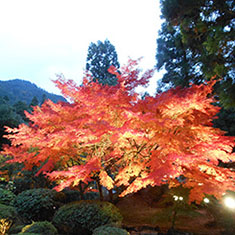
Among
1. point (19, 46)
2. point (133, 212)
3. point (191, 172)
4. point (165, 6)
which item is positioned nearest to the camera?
point (191, 172)

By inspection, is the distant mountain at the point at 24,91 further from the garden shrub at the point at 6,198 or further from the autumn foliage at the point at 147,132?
the autumn foliage at the point at 147,132

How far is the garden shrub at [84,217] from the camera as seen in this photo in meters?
4.80

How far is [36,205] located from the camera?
20.1ft

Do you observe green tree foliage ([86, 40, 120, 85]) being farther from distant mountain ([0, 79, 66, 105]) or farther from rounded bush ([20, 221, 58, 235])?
distant mountain ([0, 79, 66, 105])

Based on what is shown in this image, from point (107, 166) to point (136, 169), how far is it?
1328mm

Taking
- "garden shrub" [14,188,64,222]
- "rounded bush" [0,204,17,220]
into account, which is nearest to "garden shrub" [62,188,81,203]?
"garden shrub" [14,188,64,222]

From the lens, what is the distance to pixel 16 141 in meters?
4.04

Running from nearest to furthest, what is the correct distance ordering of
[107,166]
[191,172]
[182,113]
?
[182,113] < [191,172] < [107,166]

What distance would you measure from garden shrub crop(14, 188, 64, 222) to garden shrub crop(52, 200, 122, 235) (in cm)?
116

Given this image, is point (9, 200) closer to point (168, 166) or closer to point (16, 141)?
point (16, 141)

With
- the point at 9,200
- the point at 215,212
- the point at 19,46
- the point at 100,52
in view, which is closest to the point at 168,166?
the point at 215,212

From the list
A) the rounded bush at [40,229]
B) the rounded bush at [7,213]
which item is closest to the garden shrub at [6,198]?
the rounded bush at [7,213]

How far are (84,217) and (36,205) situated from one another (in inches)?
89.0

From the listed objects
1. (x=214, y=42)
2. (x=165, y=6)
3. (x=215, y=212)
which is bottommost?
(x=215, y=212)
